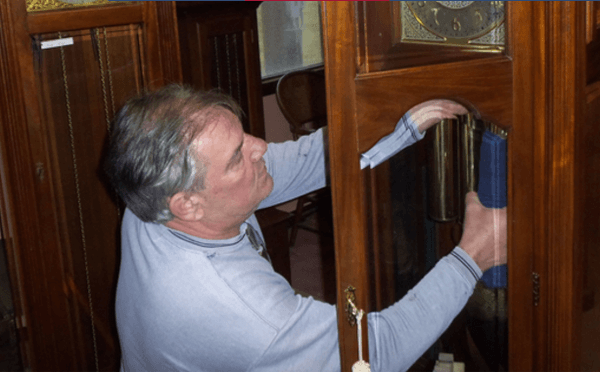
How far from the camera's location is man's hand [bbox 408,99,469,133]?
0.99m

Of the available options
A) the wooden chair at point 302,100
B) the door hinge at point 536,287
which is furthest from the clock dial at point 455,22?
the wooden chair at point 302,100

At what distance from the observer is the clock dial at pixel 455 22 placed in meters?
1.01

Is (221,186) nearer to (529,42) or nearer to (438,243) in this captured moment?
(438,243)

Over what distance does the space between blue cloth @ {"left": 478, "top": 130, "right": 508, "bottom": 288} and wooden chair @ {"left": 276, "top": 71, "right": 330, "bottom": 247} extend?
248 centimetres

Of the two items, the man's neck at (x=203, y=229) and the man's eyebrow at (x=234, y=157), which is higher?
the man's eyebrow at (x=234, y=157)

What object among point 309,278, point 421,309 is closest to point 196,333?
point 421,309

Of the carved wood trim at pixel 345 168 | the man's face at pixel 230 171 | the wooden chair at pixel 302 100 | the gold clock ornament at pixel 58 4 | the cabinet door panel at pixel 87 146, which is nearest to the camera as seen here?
the carved wood trim at pixel 345 168

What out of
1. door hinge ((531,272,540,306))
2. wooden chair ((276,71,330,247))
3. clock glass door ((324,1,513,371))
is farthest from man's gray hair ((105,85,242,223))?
wooden chair ((276,71,330,247))

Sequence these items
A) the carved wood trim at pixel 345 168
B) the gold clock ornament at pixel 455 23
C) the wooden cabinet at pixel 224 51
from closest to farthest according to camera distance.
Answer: the carved wood trim at pixel 345 168 → the gold clock ornament at pixel 455 23 → the wooden cabinet at pixel 224 51

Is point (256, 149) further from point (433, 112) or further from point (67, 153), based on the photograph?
point (67, 153)

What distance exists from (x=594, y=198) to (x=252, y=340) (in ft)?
2.10

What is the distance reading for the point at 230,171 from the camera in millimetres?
1338

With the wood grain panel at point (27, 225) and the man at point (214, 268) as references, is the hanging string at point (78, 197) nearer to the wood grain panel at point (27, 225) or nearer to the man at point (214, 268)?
the wood grain panel at point (27, 225)

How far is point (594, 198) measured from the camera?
1.14 metres
